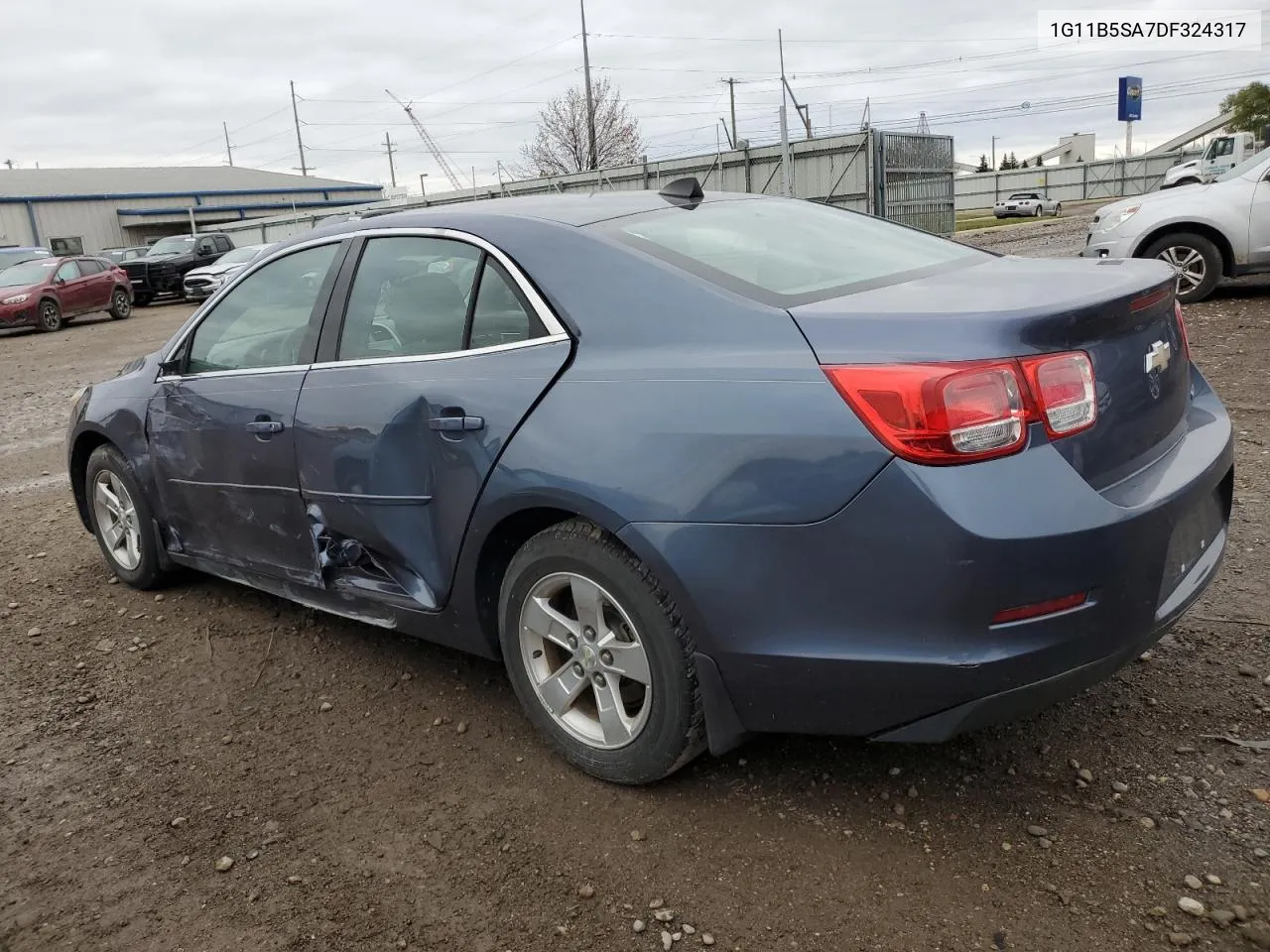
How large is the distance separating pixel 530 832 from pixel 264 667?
1.67 metres

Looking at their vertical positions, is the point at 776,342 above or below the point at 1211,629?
above

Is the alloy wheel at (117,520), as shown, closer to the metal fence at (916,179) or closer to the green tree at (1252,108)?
the metal fence at (916,179)

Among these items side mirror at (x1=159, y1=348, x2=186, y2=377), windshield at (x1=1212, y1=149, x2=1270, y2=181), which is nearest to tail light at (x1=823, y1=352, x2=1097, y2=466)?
side mirror at (x1=159, y1=348, x2=186, y2=377)

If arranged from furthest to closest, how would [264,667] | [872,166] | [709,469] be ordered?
[872,166], [264,667], [709,469]

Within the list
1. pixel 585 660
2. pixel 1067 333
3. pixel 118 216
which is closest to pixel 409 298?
pixel 585 660

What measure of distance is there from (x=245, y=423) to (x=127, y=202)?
52.6m

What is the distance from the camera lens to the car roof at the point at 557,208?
10.4 ft

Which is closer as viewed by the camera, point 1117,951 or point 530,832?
point 1117,951

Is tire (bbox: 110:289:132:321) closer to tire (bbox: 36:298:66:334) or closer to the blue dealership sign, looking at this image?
tire (bbox: 36:298:66:334)

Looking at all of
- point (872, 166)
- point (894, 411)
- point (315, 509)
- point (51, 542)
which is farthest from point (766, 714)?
point (872, 166)

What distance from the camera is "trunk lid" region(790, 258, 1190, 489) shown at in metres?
2.25

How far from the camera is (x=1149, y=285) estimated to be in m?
2.60

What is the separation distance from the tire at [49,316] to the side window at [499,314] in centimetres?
2018

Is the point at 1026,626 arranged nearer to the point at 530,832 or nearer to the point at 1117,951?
the point at 1117,951
